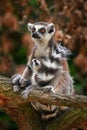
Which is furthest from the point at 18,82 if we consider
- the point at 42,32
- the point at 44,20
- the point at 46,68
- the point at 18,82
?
the point at 44,20

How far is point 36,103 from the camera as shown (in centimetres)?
637

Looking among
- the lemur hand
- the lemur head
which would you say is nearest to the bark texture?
the lemur hand

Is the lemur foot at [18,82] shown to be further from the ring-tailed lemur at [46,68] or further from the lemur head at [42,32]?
the lemur head at [42,32]

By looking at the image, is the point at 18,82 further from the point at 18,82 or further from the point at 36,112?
the point at 36,112

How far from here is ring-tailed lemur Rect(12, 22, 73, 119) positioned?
20.2 feet

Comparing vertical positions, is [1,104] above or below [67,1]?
below

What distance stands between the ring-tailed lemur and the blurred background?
1.08 m

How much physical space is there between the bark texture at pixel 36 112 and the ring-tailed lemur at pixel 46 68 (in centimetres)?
11

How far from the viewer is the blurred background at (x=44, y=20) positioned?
8219mm

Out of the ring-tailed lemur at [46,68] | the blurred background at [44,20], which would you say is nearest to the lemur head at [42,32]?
the ring-tailed lemur at [46,68]

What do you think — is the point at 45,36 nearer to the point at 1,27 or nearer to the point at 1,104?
the point at 1,104

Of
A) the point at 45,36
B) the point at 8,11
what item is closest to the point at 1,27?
the point at 8,11

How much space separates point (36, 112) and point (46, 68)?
19.2 inches

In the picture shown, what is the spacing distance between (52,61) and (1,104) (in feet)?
2.15
